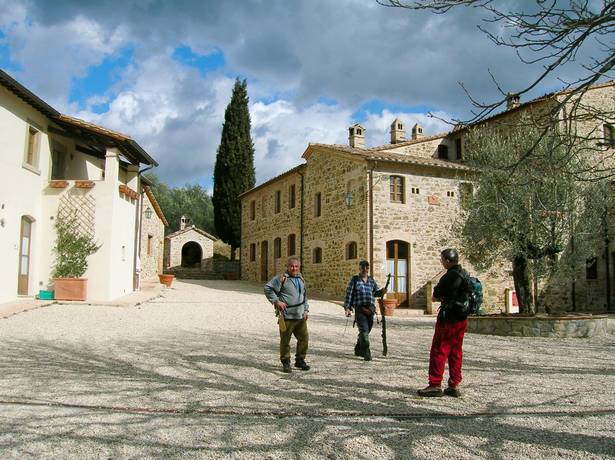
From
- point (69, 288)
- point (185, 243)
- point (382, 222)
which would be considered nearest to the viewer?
point (69, 288)

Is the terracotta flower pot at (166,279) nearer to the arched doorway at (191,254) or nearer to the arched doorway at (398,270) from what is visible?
the arched doorway at (398,270)

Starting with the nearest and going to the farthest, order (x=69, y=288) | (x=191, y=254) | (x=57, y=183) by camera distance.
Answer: (x=69, y=288) → (x=57, y=183) → (x=191, y=254)

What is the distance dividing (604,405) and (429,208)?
13813 millimetres

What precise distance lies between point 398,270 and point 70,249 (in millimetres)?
9969

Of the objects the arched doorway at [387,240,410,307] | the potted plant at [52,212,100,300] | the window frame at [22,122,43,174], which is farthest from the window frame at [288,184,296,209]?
the window frame at [22,122,43,174]

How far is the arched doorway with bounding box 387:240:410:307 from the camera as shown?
58.4ft

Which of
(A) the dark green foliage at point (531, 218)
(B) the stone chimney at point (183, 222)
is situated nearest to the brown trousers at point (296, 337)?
(A) the dark green foliage at point (531, 218)

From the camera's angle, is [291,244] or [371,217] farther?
[291,244]

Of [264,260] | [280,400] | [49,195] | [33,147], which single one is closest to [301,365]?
[280,400]

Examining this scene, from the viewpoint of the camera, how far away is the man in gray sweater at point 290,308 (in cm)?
654

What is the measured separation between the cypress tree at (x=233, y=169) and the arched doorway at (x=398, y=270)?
15182 millimetres

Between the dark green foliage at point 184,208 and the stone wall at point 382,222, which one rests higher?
the dark green foliage at point 184,208

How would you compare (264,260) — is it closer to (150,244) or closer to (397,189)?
(150,244)

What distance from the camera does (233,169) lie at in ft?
107
